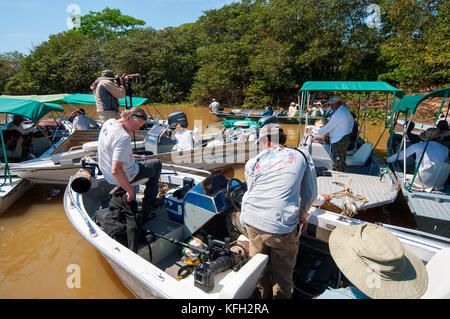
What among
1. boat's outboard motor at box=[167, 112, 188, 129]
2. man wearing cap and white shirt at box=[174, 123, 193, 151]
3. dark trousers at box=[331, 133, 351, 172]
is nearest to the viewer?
dark trousers at box=[331, 133, 351, 172]

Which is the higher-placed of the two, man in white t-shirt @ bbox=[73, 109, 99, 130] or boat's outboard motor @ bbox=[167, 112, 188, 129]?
boat's outboard motor @ bbox=[167, 112, 188, 129]

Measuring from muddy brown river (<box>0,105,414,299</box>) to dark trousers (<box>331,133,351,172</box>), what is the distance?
107 centimetres

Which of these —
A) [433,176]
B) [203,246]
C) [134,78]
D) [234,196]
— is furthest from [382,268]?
[134,78]

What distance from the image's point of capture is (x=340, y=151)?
492cm

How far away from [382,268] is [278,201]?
71 centimetres

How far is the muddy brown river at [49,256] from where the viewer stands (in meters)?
3.27

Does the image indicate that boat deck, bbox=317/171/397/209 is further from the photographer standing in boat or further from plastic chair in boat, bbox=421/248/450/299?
the photographer standing in boat

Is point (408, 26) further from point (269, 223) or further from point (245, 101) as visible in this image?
point (269, 223)

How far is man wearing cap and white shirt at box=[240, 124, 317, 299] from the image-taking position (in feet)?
5.85

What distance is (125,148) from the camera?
2.42 metres

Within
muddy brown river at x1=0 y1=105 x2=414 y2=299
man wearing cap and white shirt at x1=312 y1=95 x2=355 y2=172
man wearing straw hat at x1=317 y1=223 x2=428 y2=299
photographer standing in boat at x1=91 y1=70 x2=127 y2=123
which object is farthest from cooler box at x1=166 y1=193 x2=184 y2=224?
man wearing cap and white shirt at x1=312 y1=95 x2=355 y2=172
